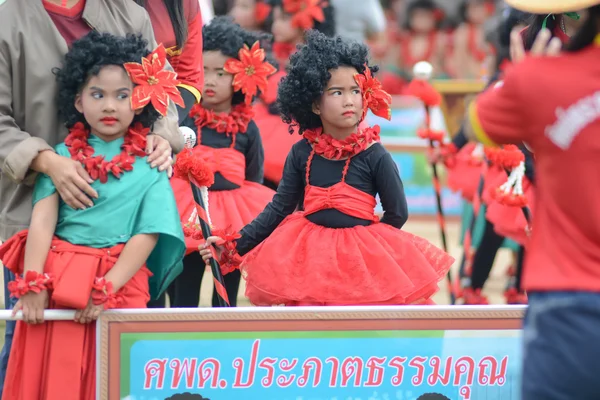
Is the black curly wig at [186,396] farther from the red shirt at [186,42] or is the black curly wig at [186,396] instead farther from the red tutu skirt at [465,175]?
the red tutu skirt at [465,175]

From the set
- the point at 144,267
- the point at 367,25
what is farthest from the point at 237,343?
the point at 367,25

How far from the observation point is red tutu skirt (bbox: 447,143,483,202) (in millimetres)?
7699

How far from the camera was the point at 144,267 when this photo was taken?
4.07m

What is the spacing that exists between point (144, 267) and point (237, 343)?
0.49 m

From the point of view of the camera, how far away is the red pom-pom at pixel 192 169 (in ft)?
14.3

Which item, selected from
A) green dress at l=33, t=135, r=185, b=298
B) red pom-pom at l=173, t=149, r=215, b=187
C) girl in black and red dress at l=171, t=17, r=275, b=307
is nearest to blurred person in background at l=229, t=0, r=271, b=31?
girl in black and red dress at l=171, t=17, r=275, b=307

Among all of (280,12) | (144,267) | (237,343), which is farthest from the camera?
(280,12)

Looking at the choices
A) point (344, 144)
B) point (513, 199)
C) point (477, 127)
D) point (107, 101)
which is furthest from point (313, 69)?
point (513, 199)

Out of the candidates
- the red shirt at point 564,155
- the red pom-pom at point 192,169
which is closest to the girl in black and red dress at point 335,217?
the red pom-pom at point 192,169

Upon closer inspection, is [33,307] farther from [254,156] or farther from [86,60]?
[254,156]

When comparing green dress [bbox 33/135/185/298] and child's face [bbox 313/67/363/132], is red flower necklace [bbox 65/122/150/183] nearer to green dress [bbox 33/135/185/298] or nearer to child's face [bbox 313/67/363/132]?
green dress [bbox 33/135/185/298]

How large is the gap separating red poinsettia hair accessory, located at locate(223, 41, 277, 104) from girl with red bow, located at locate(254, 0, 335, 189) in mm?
857

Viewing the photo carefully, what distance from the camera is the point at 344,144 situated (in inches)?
175

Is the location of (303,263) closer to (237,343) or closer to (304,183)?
(304,183)
